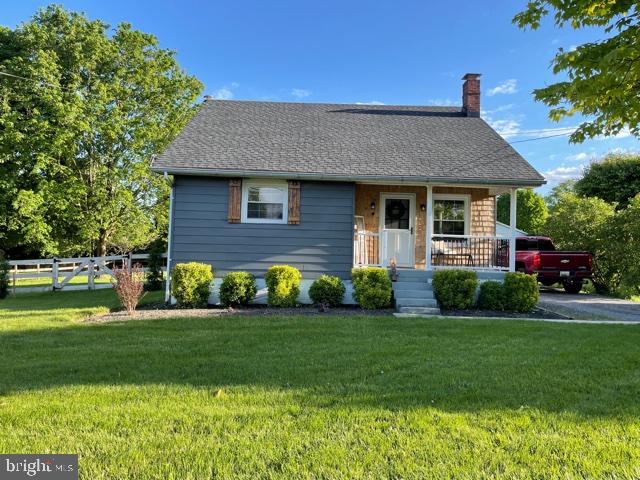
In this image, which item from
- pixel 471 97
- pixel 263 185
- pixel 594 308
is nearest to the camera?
pixel 594 308

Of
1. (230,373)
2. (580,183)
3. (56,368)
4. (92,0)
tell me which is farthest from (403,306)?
(580,183)

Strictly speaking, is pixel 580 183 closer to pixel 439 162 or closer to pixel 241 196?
pixel 439 162

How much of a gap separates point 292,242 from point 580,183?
22.2 meters

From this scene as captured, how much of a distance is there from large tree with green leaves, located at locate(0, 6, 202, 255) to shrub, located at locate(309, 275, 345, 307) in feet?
45.8

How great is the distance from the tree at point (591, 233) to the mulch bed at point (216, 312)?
10059 millimetres

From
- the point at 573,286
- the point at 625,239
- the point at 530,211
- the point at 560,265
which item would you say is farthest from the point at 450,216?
the point at 530,211

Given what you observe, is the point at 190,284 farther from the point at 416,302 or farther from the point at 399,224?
the point at 399,224

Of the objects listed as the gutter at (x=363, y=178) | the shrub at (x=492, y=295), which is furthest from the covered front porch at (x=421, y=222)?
the shrub at (x=492, y=295)

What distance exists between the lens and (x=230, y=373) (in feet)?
14.1

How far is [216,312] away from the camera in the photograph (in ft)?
28.1

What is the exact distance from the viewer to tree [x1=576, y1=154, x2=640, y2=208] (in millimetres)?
22391

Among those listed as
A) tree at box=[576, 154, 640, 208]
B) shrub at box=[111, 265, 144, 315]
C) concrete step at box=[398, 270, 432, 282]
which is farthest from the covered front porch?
tree at box=[576, 154, 640, 208]

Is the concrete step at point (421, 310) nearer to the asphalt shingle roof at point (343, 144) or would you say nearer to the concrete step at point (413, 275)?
the concrete step at point (413, 275)

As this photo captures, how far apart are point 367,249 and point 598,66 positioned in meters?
7.48
